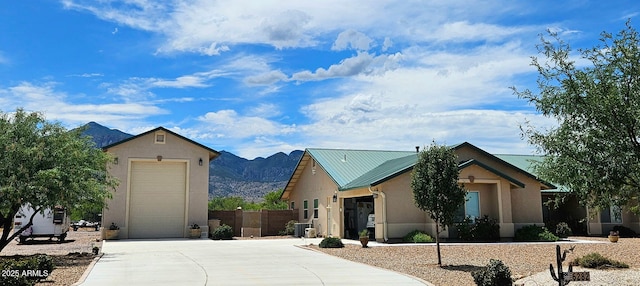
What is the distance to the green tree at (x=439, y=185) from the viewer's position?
17.0m

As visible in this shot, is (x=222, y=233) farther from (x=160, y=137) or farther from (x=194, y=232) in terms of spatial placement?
(x=160, y=137)

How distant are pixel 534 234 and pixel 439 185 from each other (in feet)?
41.2

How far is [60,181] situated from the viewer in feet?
55.3

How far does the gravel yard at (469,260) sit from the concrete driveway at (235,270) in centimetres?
101

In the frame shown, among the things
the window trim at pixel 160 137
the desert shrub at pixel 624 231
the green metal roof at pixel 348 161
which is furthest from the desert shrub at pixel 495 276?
the window trim at pixel 160 137

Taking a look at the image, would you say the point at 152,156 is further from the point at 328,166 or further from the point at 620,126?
the point at 620,126

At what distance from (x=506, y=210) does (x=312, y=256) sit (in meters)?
13.0

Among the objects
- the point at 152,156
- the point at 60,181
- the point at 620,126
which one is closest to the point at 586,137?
Result: the point at 620,126

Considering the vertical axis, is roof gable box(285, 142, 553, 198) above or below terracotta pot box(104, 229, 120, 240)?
above

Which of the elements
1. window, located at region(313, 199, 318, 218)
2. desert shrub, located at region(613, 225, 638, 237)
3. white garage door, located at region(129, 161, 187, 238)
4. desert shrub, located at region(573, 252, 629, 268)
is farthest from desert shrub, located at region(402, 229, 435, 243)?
white garage door, located at region(129, 161, 187, 238)

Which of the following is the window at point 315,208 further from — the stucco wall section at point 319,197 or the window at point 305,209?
the window at point 305,209

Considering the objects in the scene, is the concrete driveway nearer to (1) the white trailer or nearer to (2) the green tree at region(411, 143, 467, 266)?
(2) the green tree at region(411, 143, 467, 266)

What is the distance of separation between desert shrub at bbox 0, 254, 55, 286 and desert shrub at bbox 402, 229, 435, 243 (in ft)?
52.9

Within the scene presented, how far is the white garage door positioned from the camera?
105 feet
